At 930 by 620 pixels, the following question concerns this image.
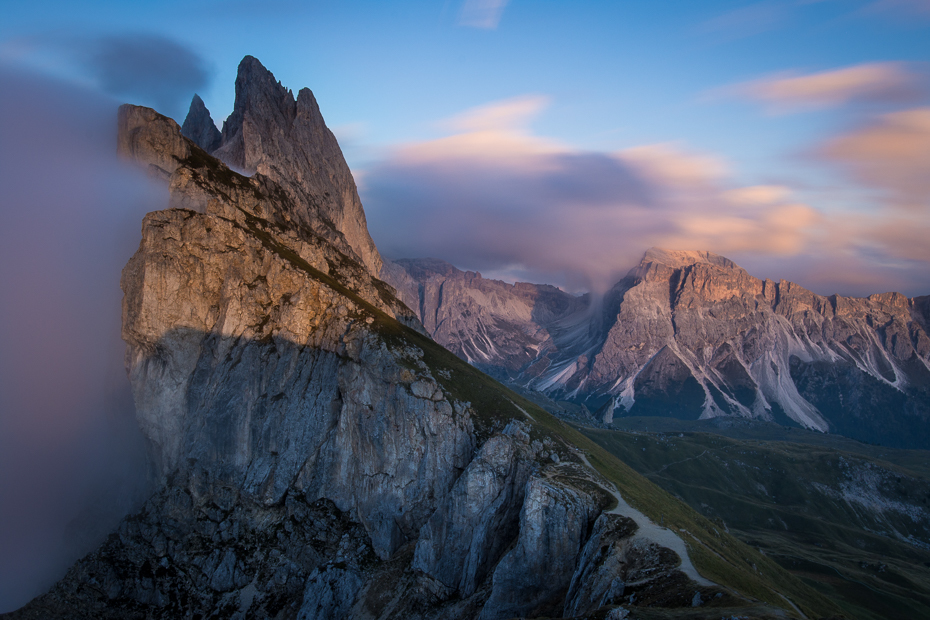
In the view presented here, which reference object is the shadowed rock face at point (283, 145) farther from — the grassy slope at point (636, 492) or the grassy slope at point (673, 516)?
the grassy slope at point (673, 516)

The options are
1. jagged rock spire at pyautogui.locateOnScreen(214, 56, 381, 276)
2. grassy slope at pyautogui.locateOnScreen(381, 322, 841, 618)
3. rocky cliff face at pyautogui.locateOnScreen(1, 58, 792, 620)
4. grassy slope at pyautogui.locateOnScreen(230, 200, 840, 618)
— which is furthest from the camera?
jagged rock spire at pyautogui.locateOnScreen(214, 56, 381, 276)

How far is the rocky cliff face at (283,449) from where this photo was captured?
278 feet

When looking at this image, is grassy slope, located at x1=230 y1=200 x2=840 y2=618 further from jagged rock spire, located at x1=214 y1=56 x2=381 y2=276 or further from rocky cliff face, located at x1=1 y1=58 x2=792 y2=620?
jagged rock spire, located at x1=214 y1=56 x2=381 y2=276

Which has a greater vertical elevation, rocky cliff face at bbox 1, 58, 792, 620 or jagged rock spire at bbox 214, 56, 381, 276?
jagged rock spire at bbox 214, 56, 381, 276

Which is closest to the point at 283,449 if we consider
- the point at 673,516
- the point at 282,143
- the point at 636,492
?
the point at 636,492

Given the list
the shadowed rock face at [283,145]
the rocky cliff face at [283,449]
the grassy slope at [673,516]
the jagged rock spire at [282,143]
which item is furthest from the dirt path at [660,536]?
the jagged rock spire at [282,143]

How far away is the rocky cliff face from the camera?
84.8m

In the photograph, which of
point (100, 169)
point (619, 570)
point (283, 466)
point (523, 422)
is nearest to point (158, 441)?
point (283, 466)

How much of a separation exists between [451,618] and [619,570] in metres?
29.5

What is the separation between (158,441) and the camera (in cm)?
10575

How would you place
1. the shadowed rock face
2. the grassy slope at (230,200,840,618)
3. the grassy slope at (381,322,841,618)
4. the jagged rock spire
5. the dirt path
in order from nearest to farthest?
the dirt path < the grassy slope at (381,322,841,618) < the grassy slope at (230,200,840,618) < the shadowed rock face < the jagged rock spire

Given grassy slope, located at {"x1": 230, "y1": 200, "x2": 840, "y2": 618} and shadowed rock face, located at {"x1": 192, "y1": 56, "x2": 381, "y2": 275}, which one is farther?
shadowed rock face, located at {"x1": 192, "y1": 56, "x2": 381, "y2": 275}

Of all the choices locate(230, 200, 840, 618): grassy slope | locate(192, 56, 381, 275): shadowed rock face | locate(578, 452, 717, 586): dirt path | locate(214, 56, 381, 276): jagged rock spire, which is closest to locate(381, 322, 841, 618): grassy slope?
locate(230, 200, 840, 618): grassy slope

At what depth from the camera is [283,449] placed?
106 m
